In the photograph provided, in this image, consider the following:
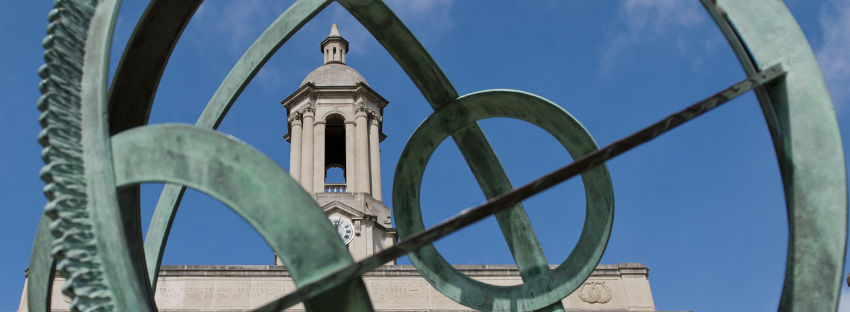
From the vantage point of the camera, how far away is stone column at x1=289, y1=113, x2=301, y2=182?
38.4 meters

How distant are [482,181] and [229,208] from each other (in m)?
5.63

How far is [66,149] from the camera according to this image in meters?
6.57

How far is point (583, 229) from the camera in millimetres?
10438

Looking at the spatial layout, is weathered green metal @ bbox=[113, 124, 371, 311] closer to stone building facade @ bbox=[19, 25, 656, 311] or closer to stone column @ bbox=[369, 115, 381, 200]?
stone building facade @ bbox=[19, 25, 656, 311]

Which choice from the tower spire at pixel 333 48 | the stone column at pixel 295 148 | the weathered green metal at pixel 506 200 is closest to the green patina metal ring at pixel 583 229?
the weathered green metal at pixel 506 200

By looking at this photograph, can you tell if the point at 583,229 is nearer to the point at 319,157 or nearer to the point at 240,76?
the point at 240,76

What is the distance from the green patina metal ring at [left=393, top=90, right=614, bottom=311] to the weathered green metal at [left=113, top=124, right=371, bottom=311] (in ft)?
15.6

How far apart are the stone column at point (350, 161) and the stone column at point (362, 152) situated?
0.18 m

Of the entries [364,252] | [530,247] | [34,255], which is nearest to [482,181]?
[530,247]

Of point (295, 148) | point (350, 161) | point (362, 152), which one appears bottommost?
point (350, 161)

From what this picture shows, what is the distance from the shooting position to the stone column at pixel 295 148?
3843cm

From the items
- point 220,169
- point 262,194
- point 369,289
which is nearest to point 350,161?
point 369,289

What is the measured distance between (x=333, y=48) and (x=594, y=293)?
69.7 feet

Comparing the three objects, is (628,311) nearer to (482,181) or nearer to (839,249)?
(482,181)
